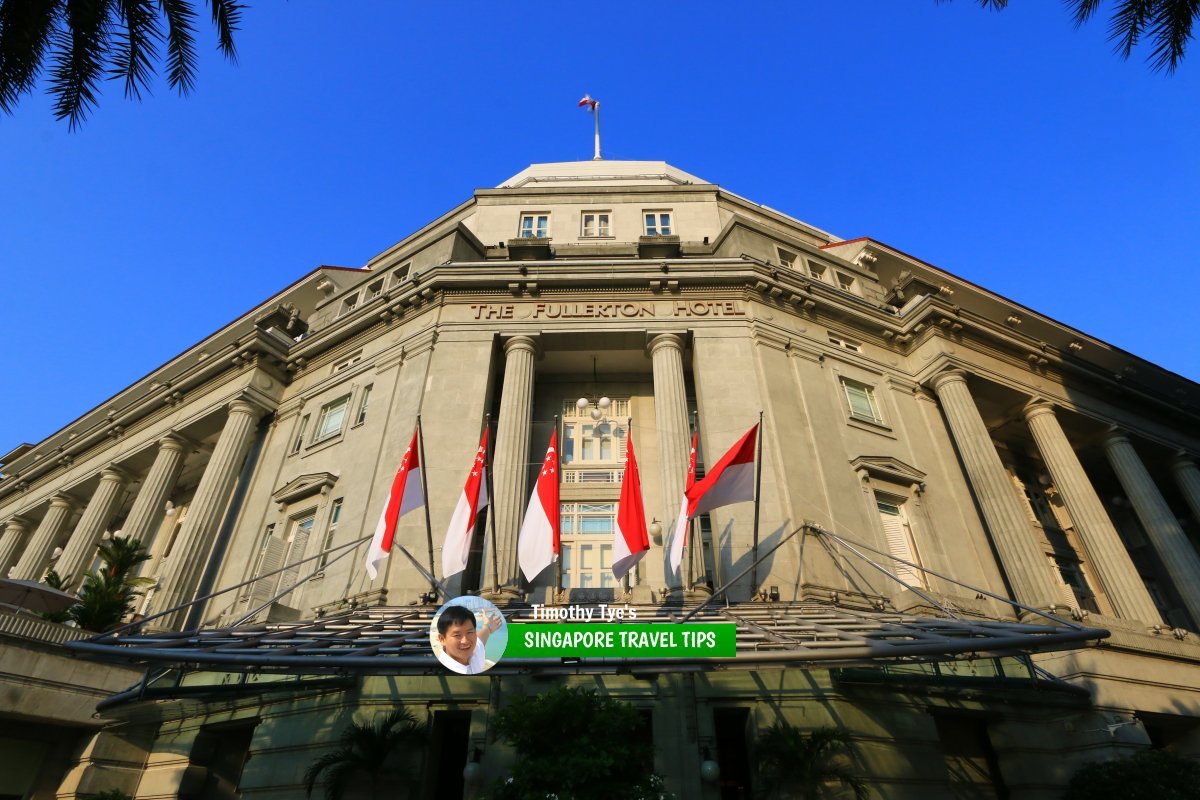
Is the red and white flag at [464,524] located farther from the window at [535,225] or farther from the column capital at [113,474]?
the column capital at [113,474]

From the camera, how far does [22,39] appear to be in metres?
9.31

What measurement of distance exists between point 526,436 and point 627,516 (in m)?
6.38

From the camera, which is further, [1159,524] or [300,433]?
[300,433]

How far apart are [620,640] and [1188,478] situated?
3283cm

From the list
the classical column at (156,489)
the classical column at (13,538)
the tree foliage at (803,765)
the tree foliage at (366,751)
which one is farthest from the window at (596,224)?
the classical column at (13,538)

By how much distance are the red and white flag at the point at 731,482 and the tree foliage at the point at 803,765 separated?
5.08m

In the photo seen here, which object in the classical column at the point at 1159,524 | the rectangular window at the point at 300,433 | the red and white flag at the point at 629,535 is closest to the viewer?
the red and white flag at the point at 629,535

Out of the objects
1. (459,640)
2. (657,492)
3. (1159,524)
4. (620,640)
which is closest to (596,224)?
(657,492)

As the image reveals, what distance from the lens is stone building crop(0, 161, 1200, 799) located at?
16125 mm

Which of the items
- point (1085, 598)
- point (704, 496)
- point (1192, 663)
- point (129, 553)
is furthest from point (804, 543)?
point (129, 553)

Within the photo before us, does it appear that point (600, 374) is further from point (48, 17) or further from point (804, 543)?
point (48, 17)

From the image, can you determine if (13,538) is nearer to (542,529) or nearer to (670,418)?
(542,529)

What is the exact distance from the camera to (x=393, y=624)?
14602mm

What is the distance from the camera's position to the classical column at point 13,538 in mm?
38281
